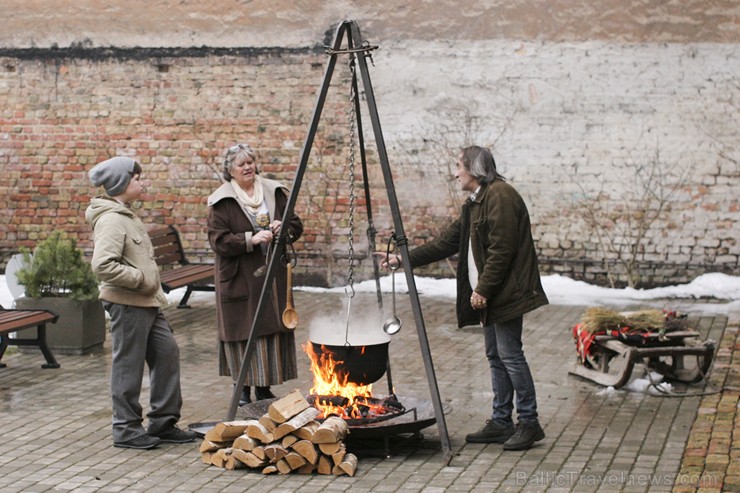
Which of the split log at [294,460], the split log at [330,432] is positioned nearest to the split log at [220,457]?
the split log at [294,460]

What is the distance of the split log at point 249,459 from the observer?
6371mm

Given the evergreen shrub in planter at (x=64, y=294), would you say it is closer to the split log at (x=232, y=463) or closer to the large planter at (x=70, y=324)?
the large planter at (x=70, y=324)

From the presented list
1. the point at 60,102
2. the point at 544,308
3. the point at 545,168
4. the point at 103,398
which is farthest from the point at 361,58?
the point at 60,102

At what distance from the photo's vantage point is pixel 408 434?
720 cm

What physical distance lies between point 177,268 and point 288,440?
6.85 m

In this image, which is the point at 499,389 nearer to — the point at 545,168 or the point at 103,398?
the point at 103,398

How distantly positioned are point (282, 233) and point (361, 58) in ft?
3.79

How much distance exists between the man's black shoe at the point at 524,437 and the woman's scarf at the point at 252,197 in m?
2.30

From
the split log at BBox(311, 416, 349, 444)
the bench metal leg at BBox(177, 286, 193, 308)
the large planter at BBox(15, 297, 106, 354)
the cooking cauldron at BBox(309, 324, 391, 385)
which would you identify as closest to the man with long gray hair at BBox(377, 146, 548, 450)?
the cooking cauldron at BBox(309, 324, 391, 385)

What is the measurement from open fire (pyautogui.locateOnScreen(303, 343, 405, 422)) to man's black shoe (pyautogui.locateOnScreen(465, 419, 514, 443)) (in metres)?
0.46

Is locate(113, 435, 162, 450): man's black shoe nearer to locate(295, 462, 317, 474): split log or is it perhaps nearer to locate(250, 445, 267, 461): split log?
locate(250, 445, 267, 461): split log

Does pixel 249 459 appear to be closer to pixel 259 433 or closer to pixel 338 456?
pixel 259 433

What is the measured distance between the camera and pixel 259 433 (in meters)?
6.43

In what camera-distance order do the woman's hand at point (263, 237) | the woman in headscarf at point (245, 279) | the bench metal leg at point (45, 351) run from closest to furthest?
the woman's hand at point (263, 237) < the woman in headscarf at point (245, 279) < the bench metal leg at point (45, 351)
